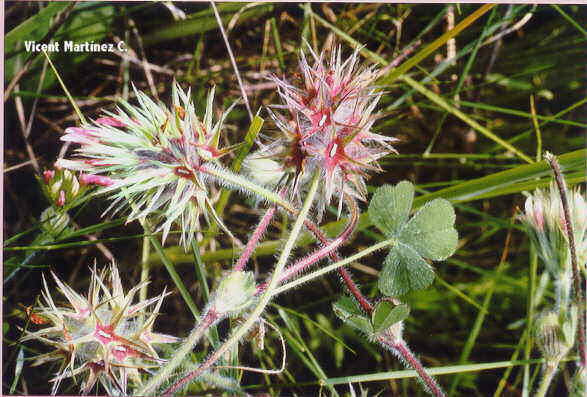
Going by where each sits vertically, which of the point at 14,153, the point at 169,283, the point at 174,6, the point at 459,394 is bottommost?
the point at 459,394

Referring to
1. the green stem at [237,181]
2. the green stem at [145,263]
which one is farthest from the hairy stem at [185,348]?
the green stem at [145,263]

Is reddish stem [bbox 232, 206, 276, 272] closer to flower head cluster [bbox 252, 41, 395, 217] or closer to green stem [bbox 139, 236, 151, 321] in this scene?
flower head cluster [bbox 252, 41, 395, 217]

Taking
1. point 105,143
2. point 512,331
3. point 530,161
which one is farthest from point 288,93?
point 512,331

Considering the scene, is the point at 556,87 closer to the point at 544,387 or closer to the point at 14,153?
the point at 544,387

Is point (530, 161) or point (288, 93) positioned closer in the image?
point (288, 93)

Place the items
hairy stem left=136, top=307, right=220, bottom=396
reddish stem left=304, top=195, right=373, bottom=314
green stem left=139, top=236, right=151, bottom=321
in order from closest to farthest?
hairy stem left=136, top=307, right=220, bottom=396 < reddish stem left=304, top=195, right=373, bottom=314 < green stem left=139, top=236, right=151, bottom=321

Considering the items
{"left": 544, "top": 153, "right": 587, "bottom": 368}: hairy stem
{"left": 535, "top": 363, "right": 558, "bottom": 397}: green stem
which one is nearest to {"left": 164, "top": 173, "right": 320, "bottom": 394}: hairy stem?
{"left": 544, "top": 153, "right": 587, "bottom": 368}: hairy stem
